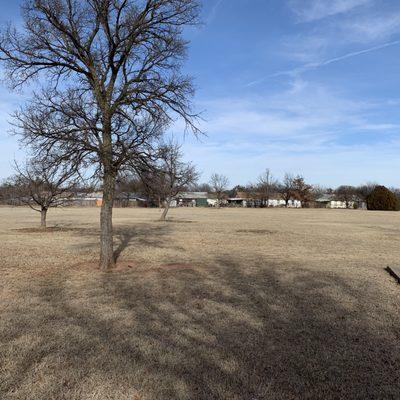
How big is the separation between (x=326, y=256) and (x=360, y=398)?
35.9ft

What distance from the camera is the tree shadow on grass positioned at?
4254 millimetres

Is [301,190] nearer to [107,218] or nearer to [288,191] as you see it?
[288,191]

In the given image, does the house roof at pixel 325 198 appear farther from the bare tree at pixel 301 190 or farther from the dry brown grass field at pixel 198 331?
the dry brown grass field at pixel 198 331

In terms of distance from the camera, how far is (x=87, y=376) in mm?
4434

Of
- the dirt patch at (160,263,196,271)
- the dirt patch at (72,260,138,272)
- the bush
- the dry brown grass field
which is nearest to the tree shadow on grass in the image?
the dry brown grass field

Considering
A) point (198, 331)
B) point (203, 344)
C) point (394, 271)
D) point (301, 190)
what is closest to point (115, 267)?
point (198, 331)

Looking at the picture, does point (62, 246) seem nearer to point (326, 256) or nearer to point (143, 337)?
point (326, 256)

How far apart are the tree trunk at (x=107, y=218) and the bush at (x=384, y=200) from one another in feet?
245

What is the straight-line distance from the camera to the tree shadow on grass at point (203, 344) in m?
4.25

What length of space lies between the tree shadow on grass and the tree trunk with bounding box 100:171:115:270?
2139 millimetres

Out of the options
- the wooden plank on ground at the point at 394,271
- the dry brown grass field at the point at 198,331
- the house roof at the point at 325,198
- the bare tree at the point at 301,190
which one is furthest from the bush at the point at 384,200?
the wooden plank on ground at the point at 394,271

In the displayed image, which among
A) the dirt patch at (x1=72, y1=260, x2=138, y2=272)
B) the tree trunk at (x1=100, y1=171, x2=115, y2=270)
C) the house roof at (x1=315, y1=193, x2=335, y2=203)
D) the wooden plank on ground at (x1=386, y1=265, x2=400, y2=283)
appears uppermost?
the house roof at (x1=315, y1=193, x2=335, y2=203)

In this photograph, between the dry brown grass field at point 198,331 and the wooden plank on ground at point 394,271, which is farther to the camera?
the wooden plank on ground at point 394,271

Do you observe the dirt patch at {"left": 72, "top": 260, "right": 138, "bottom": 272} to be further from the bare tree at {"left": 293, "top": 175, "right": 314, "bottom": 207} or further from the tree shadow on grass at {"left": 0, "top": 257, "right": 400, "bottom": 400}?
the bare tree at {"left": 293, "top": 175, "right": 314, "bottom": 207}
